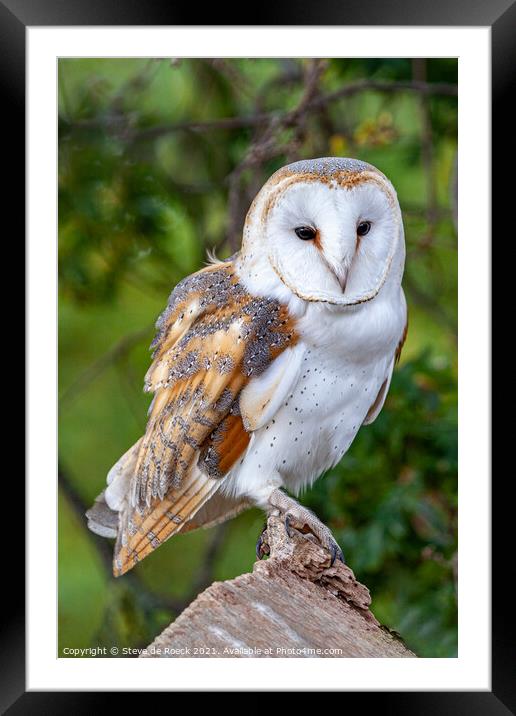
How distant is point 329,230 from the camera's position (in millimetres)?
1819

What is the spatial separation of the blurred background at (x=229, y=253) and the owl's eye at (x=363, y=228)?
0.36m

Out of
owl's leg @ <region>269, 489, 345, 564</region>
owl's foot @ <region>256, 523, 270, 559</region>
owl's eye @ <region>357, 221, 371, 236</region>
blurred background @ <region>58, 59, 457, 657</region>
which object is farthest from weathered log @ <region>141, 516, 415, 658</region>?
owl's eye @ <region>357, 221, 371, 236</region>

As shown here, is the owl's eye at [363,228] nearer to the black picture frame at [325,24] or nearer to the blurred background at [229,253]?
the black picture frame at [325,24]

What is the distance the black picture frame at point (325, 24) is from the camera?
183 centimetres

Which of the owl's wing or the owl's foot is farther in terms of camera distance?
the owl's foot

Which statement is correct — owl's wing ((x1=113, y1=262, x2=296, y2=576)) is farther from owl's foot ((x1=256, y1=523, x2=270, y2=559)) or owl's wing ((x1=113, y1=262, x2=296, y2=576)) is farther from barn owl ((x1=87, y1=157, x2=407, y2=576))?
owl's foot ((x1=256, y1=523, x2=270, y2=559))

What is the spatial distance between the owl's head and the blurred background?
13.1 inches

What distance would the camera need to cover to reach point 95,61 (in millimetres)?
1966

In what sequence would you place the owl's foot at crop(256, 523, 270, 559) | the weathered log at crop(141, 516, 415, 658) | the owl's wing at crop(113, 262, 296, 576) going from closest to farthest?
the weathered log at crop(141, 516, 415, 658) → the owl's wing at crop(113, 262, 296, 576) → the owl's foot at crop(256, 523, 270, 559)

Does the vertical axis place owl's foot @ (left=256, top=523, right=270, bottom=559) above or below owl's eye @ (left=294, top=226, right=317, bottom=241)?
below

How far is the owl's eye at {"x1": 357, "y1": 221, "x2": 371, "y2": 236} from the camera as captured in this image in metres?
1.86
